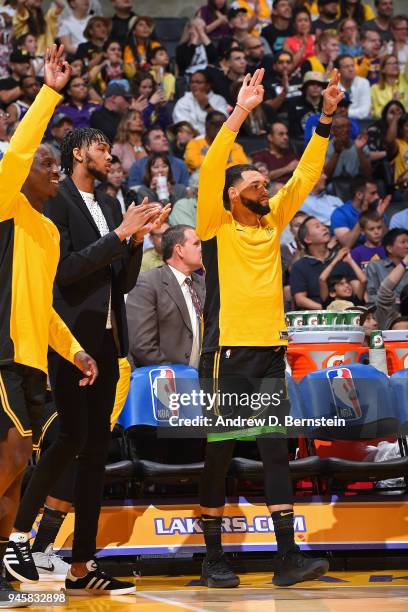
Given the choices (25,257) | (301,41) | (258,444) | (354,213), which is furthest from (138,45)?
(25,257)

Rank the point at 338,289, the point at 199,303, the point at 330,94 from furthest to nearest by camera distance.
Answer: the point at 338,289, the point at 199,303, the point at 330,94

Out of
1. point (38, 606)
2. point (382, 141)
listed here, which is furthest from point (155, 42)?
point (38, 606)

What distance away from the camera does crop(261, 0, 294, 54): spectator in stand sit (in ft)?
46.4

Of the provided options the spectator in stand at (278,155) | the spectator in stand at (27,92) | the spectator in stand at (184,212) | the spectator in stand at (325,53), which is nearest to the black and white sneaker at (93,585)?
the spectator in stand at (184,212)

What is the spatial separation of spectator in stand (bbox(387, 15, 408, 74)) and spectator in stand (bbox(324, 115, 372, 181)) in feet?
8.65

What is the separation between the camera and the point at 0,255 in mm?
4281

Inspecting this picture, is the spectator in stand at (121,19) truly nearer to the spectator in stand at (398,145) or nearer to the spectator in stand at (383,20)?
the spectator in stand at (383,20)

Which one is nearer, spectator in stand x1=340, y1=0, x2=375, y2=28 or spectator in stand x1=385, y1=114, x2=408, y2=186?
spectator in stand x1=385, y1=114, x2=408, y2=186

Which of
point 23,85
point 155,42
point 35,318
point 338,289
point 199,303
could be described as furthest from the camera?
point 155,42

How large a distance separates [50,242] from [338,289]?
171 inches

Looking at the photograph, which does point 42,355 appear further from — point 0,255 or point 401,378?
point 401,378

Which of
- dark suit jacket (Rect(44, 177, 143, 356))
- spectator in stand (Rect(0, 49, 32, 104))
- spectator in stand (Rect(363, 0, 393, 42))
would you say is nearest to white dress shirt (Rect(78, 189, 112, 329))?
dark suit jacket (Rect(44, 177, 143, 356))

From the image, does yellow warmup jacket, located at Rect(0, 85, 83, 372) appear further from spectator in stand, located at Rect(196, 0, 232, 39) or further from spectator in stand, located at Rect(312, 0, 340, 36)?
A: spectator in stand, located at Rect(312, 0, 340, 36)

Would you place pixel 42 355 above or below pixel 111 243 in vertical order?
below
